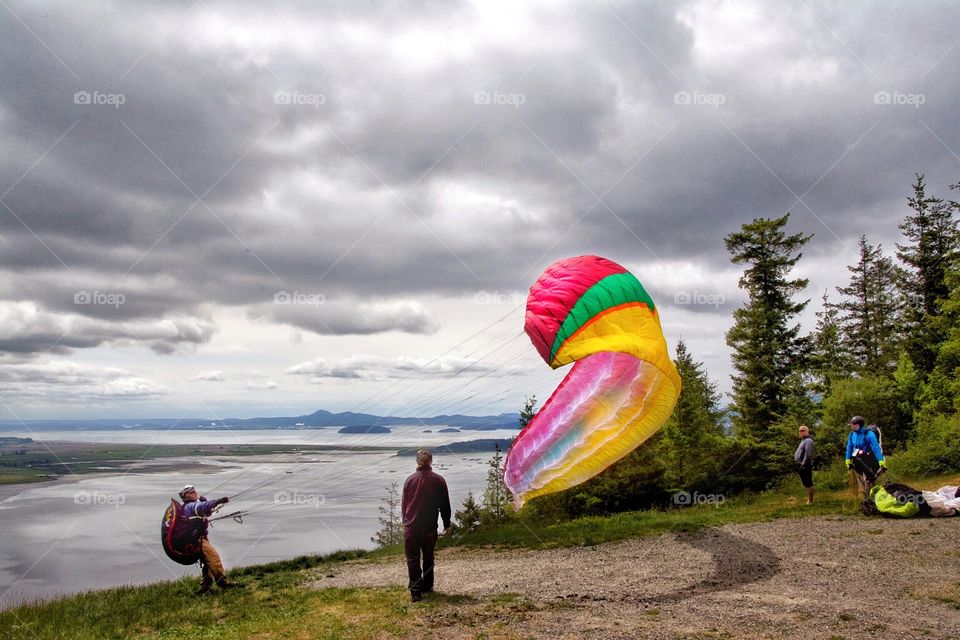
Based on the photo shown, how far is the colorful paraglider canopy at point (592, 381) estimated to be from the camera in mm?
9477

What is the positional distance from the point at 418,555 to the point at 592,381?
4.37m

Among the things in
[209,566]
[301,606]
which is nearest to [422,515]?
[301,606]

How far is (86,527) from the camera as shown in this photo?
105750 mm

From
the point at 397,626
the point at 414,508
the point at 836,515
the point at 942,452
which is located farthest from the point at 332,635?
the point at 942,452

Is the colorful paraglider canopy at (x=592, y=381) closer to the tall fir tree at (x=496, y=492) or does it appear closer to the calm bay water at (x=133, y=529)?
the calm bay water at (x=133, y=529)

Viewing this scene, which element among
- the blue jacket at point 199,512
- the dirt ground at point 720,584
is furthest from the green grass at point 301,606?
the blue jacket at point 199,512

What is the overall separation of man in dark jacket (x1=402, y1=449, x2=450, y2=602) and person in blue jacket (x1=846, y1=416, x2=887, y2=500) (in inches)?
429

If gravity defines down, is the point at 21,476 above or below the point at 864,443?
below

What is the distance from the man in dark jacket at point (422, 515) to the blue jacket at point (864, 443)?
36.1 feet

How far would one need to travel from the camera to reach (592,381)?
9.92 meters

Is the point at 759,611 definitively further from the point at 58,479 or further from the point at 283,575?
the point at 58,479

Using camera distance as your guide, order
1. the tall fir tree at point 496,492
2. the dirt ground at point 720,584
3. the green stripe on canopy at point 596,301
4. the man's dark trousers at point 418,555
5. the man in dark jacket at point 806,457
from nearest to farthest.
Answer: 1. the dirt ground at point 720,584
2. the man's dark trousers at point 418,555
3. the green stripe on canopy at point 596,301
4. the man in dark jacket at point 806,457
5. the tall fir tree at point 496,492

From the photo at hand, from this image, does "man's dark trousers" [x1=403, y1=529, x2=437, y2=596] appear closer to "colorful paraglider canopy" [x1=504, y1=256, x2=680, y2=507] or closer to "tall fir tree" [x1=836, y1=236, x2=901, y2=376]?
"colorful paraglider canopy" [x1=504, y1=256, x2=680, y2=507]

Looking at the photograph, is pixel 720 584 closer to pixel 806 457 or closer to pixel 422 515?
pixel 422 515
